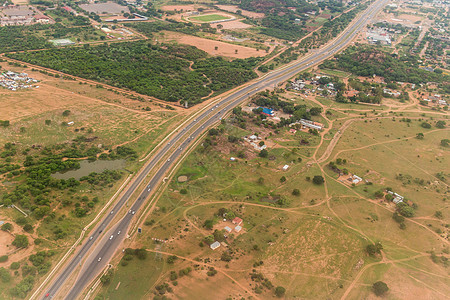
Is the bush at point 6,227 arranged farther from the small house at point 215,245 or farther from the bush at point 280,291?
the bush at point 280,291

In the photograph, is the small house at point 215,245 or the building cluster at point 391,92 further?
the building cluster at point 391,92

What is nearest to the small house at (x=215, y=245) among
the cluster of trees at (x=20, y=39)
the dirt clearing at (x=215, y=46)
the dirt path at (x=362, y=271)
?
the dirt path at (x=362, y=271)

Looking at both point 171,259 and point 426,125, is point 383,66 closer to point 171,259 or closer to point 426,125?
point 426,125

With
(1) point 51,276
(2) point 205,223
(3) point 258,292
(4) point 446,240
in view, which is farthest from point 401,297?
(1) point 51,276

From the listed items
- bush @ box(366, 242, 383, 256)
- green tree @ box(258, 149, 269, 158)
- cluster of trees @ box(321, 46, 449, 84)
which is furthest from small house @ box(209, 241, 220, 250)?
cluster of trees @ box(321, 46, 449, 84)

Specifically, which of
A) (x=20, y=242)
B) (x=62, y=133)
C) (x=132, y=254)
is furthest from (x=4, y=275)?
(x=62, y=133)

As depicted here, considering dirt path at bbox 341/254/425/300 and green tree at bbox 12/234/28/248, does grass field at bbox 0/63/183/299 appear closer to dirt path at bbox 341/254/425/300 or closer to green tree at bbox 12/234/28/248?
green tree at bbox 12/234/28/248

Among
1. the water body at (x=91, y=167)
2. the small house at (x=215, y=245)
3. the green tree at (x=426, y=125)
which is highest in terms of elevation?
the green tree at (x=426, y=125)
